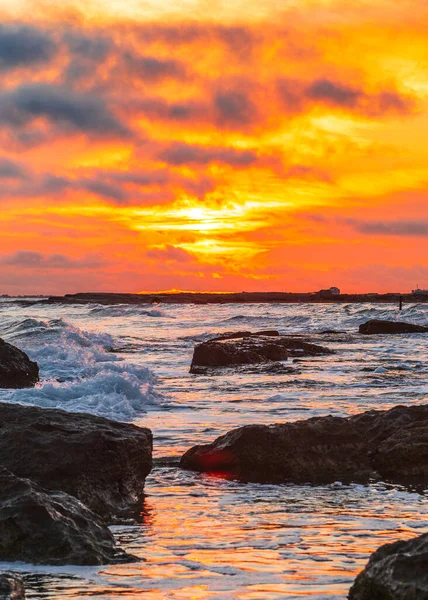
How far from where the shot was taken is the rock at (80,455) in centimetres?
748

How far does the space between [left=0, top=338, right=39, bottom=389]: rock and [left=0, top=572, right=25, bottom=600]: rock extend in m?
12.0

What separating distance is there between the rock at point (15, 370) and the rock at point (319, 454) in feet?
26.3

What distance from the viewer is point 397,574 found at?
434cm

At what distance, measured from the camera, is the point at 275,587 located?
5.10 meters

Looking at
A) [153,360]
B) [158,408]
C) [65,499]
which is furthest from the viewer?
[153,360]

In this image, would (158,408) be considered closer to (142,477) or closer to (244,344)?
(142,477)

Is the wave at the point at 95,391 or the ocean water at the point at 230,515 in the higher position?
the wave at the point at 95,391

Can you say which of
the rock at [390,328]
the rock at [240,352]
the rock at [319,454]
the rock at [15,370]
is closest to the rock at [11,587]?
the rock at [319,454]

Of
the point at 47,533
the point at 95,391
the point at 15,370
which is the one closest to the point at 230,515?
the point at 47,533

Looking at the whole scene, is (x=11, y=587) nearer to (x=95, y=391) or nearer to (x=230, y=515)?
(x=230, y=515)

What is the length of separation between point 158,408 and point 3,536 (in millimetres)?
8665

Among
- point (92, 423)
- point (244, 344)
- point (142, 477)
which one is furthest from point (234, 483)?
point (244, 344)

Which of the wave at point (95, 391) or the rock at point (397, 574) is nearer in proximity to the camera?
the rock at point (397, 574)

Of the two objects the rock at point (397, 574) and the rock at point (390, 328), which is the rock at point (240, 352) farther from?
the rock at point (397, 574)
